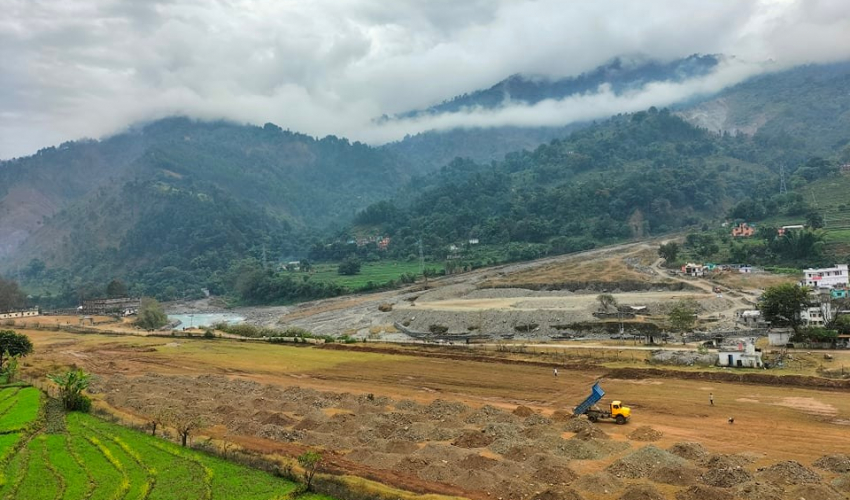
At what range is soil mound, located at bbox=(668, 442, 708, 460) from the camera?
25711mm

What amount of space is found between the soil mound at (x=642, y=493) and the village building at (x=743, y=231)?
A: 4208 inches

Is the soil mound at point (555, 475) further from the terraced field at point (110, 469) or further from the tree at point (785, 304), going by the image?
the tree at point (785, 304)

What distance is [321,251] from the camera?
589 ft

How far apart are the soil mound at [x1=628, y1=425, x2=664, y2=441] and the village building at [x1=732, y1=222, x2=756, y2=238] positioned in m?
98.3

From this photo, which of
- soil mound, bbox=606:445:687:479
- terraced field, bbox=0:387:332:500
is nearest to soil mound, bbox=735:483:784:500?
soil mound, bbox=606:445:687:479

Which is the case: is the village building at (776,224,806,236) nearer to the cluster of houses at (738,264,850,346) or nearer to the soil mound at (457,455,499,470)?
the cluster of houses at (738,264,850,346)

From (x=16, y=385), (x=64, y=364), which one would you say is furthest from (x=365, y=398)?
(x=64, y=364)

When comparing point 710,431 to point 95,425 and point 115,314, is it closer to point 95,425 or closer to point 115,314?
point 95,425

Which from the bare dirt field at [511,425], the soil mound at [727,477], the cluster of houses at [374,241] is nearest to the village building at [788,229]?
the bare dirt field at [511,425]

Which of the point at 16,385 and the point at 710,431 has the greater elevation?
the point at 16,385

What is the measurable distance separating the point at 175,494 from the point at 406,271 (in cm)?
11641

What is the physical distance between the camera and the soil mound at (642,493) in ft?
69.1

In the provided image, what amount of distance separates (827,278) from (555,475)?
2597 inches

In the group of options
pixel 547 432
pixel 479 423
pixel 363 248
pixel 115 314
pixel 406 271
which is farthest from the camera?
pixel 363 248
